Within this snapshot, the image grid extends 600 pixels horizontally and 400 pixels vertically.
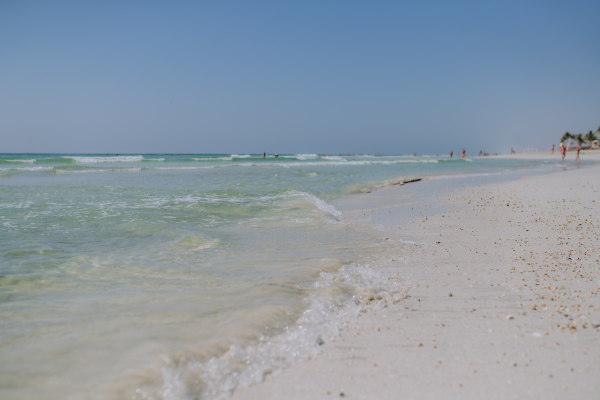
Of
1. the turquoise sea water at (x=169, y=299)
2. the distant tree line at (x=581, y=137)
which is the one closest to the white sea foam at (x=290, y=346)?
the turquoise sea water at (x=169, y=299)

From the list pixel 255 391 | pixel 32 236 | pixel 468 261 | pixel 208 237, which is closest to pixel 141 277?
pixel 208 237

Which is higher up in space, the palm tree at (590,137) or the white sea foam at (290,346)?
the palm tree at (590,137)

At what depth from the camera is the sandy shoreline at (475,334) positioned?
6.16ft

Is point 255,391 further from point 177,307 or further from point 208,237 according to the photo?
point 208,237

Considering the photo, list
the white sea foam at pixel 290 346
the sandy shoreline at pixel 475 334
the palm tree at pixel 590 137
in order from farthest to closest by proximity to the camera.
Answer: the palm tree at pixel 590 137 → the white sea foam at pixel 290 346 → the sandy shoreline at pixel 475 334

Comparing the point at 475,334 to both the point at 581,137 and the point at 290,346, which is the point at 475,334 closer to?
the point at 290,346

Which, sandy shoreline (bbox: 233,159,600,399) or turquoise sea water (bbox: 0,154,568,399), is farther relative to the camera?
turquoise sea water (bbox: 0,154,568,399)

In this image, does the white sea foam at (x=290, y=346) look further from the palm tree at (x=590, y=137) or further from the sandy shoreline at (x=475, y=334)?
the palm tree at (x=590, y=137)

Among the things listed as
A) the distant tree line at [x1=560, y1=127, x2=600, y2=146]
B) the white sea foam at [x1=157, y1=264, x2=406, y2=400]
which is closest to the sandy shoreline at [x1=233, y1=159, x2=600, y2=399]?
the white sea foam at [x1=157, y1=264, x2=406, y2=400]

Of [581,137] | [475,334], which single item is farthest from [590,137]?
[475,334]

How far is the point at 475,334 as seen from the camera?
239cm

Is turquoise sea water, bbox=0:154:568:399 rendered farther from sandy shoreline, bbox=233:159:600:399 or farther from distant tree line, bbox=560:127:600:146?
distant tree line, bbox=560:127:600:146

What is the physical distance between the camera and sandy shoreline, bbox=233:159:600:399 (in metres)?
1.88

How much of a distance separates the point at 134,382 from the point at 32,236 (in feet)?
15.4
